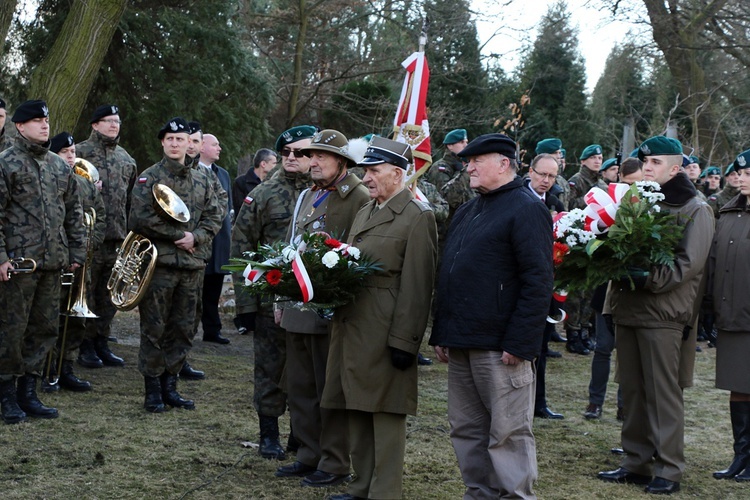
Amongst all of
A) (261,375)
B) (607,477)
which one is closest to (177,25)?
(261,375)

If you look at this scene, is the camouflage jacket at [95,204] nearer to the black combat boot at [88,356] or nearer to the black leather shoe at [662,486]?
the black combat boot at [88,356]

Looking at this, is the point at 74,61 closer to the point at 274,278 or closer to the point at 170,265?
the point at 170,265

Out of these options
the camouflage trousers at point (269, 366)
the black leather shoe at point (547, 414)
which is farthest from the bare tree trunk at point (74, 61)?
the black leather shoe at point (547, 414)

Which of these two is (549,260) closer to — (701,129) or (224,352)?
(224,352)

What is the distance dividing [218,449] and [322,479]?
3.64ft

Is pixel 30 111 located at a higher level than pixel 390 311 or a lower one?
higher

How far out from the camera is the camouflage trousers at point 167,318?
300 inches

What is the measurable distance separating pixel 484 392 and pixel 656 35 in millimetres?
19828

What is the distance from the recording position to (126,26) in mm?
15719

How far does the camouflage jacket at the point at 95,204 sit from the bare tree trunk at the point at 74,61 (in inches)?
122

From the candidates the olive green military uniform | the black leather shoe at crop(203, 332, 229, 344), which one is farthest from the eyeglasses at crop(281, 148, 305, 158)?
the black leather shoe at crop(203, 332, 229, 344)

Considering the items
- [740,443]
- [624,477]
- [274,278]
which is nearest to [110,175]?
[274,278]

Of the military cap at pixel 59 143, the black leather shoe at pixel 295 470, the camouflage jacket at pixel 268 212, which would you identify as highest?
the military cap at pixel 59 143

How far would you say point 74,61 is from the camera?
456 inches
